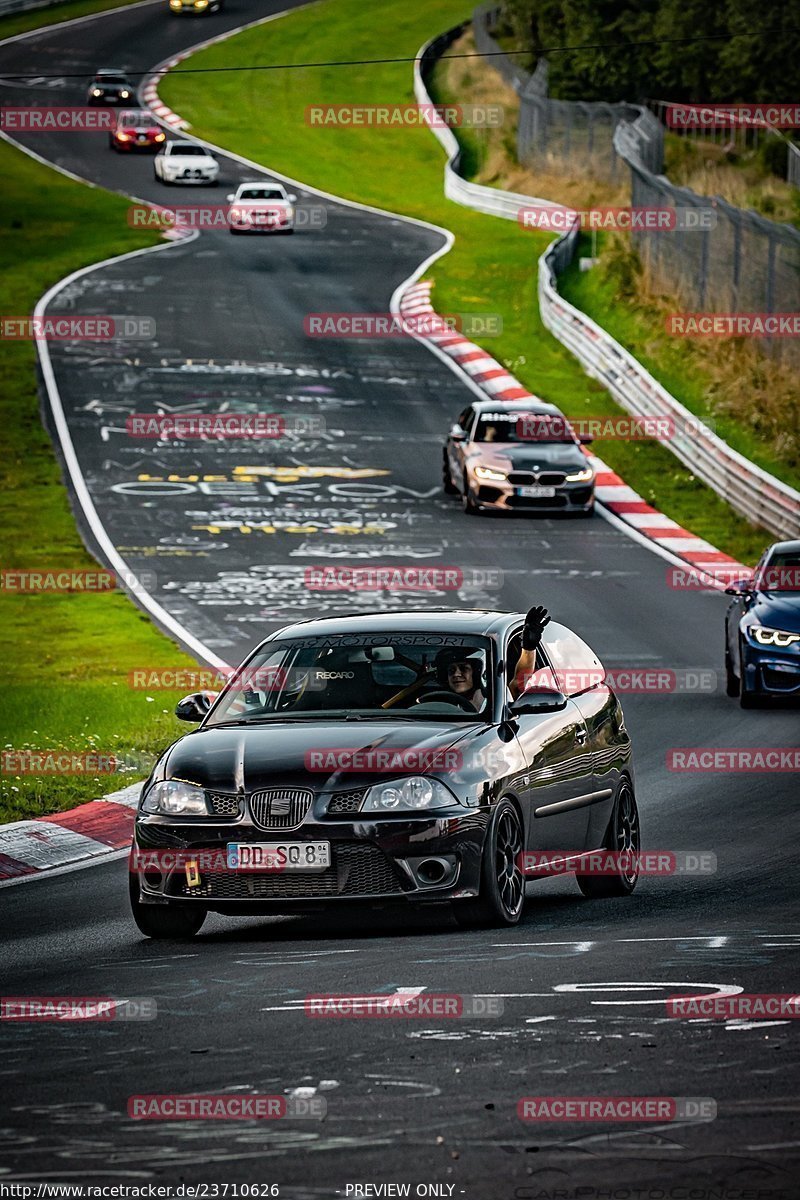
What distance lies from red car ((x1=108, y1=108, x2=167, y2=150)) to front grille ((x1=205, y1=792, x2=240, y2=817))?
61808 mm

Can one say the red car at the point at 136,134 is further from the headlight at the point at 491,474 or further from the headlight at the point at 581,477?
the headlight at the point at 581,477

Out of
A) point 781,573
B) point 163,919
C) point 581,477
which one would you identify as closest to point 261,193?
point 581,477

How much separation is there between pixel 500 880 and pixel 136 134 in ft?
203

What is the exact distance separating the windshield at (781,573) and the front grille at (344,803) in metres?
10.4

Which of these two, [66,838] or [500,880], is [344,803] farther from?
[66,838]

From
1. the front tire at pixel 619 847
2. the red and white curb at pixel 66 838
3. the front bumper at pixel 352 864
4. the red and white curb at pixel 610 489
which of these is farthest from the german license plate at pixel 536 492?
the front bumper at pixel 352 864

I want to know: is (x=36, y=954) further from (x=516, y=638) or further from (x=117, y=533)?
(x=117, y=533)

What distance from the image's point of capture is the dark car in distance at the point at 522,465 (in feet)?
102

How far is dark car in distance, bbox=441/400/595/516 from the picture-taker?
30953 millimetres

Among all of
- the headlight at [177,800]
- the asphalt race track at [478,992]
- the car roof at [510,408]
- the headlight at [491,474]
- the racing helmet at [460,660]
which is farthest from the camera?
the car roof at [510,408]

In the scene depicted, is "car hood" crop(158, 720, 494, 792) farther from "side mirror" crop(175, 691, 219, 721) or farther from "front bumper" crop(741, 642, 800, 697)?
"front bumper" crop(741, 642, 800, 697)

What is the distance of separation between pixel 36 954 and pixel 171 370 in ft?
104

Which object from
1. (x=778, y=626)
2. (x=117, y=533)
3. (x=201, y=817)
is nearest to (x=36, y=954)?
(x=201, y=817)

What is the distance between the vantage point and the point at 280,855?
9828 mm
